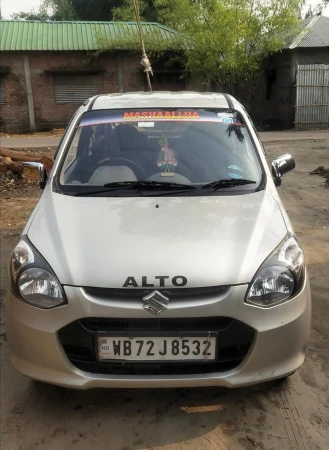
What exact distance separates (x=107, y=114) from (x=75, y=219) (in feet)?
3.89

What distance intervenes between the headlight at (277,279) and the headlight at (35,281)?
93 centimetres

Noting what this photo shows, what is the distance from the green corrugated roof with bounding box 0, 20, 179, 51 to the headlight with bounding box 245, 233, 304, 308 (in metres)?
19.7

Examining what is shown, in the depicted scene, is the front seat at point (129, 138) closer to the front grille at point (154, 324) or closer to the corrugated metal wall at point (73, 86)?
the front grille at point (154, 324)

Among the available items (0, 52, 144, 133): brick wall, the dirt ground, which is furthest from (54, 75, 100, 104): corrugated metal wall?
the dirt ground

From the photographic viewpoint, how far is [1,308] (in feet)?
12.1

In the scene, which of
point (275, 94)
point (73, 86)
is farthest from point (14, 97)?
point (275, 94)

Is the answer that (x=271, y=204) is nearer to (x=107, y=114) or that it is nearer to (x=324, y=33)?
(x=107, y=114)

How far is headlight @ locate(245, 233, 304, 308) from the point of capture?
2.21 metres

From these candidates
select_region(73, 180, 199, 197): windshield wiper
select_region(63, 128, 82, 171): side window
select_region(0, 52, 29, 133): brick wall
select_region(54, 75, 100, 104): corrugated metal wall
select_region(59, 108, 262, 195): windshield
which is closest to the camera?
select_region(73, 180, 199, 197): windshield wiper

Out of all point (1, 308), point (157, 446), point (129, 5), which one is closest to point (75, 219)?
point (157, 446)

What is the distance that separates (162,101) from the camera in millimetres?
3635

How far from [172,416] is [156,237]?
959 mm

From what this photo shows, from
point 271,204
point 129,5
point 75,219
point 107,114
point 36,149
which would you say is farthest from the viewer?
point 129,5

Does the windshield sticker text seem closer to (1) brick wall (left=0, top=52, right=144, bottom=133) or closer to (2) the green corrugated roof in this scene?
(2) the green corrugated roof
